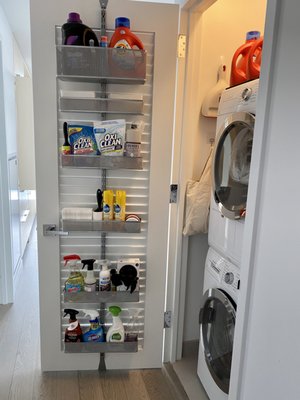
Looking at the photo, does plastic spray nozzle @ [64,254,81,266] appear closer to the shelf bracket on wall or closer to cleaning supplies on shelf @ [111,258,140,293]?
cleaning supplies on shelf @ [111,258,140,293]

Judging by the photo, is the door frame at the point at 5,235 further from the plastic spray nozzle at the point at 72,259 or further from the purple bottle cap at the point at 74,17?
the purple bottle cap at the point at 74,17

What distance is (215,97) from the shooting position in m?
1.77

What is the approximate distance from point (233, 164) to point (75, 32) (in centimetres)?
99

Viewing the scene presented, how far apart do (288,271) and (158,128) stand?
3.59 ft

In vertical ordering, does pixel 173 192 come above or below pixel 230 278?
above

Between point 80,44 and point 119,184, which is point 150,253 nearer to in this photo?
point 119,184

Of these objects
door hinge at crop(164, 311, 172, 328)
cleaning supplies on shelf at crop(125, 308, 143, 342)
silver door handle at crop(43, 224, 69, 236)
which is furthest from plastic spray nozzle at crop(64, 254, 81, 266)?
door hinge at crop(164, 311, 172, 328)

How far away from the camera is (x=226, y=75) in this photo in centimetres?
186

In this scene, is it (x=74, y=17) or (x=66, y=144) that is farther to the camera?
(x=66, y=144)

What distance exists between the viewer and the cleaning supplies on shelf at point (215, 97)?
1775 millimetres

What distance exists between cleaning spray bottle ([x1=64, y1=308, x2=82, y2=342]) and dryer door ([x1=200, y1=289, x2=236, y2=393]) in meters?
0.72

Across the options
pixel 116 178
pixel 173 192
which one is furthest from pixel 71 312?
pixel 173 192

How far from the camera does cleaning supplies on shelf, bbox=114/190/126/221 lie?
1.69 m

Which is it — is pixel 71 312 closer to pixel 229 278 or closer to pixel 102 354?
pixel 102 354
